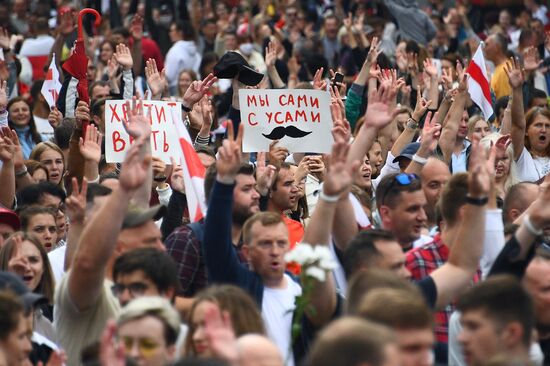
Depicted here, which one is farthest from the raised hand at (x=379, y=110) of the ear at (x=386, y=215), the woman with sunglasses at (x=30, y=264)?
the woman with sunglasses at (x=30, y=264)

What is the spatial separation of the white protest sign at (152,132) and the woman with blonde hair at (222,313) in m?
4.39

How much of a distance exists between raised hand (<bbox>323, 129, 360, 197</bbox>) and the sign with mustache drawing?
144 inches

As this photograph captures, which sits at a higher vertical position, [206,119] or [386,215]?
[206,119]

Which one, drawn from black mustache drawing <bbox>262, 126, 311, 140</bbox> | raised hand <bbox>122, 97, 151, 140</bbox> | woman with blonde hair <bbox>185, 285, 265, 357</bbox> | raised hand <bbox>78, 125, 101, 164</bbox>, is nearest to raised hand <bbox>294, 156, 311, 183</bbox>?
black mustache drawing <bbox>262, 126, 311, 140</bbox>

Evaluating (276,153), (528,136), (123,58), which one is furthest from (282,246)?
(123,58)

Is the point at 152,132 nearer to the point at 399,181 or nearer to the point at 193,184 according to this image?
the point at 193,184

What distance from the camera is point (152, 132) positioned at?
32.8ft

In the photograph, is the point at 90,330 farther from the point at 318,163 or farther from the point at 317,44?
the point at 317,44

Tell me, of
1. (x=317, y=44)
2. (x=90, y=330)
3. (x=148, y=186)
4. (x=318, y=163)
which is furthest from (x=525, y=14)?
(x=90, y=330)

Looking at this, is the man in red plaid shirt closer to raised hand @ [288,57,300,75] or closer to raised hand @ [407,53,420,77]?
raised hand @ [407,53,420,77]

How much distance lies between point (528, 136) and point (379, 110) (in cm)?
460

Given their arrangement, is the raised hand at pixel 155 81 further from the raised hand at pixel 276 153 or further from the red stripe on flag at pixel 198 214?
the red stripe on flag at pixel 198 214

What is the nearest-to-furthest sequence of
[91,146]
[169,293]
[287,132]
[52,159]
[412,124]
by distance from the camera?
1. [169,293]
2. [91,146]
3. [287,132]
4. [52,159]
5. [412,124]

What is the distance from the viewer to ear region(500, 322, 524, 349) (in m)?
5.39
